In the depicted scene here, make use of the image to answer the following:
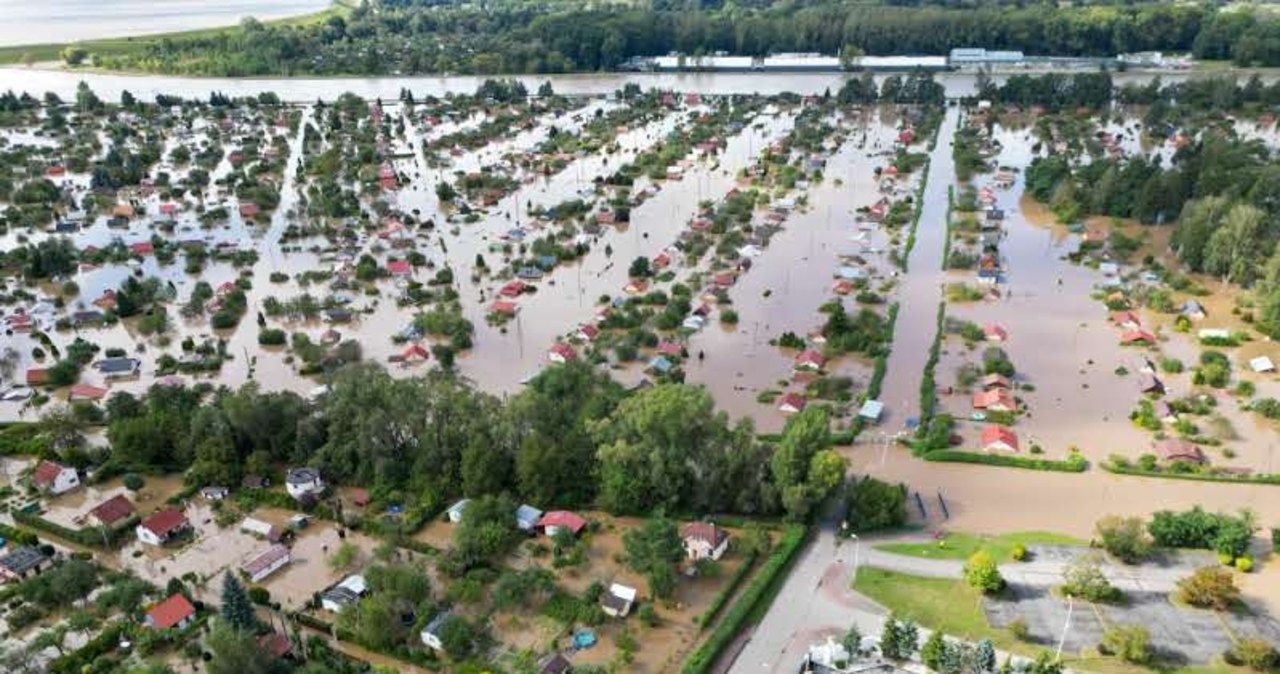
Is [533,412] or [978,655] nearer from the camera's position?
[978,655]

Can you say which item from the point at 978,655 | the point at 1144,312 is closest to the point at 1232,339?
the point at 1144,312

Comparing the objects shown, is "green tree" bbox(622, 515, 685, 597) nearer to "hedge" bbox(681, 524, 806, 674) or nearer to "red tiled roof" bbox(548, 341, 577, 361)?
"hedge" bbox(681, 524, 806, 674)

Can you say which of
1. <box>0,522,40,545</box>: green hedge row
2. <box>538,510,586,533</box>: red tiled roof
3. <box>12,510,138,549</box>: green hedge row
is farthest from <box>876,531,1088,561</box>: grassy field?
<box>0,522,40,545</box>: green hedge row

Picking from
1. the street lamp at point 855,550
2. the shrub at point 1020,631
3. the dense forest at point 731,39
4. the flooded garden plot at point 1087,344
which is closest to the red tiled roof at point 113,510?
the street lamp at point 855,550

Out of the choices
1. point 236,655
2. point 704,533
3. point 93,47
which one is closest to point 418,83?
point 93,47

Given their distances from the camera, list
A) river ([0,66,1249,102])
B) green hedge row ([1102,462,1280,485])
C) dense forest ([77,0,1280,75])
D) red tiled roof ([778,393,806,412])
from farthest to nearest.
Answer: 1. dense forest ([77,0,1280,75])
2. river ([0,66,1249,102])
3. red tiled roof ([778,393,806,412])
4. green hedge row ([1102,462,1280,485])

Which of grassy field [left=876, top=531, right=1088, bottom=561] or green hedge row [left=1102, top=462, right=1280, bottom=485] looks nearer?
grassy field [left=876, top=531, right=1088, bottom=561]

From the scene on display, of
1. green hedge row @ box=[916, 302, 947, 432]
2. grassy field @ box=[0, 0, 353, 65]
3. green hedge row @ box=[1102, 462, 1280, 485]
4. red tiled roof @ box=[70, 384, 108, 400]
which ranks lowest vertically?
red tiled roof @ box=[70, 384, 108, 400]

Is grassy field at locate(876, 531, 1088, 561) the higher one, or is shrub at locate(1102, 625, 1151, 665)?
shrub at locate(1102, 625, 1151, 665)

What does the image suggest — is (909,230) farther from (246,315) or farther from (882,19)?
(882,19)
